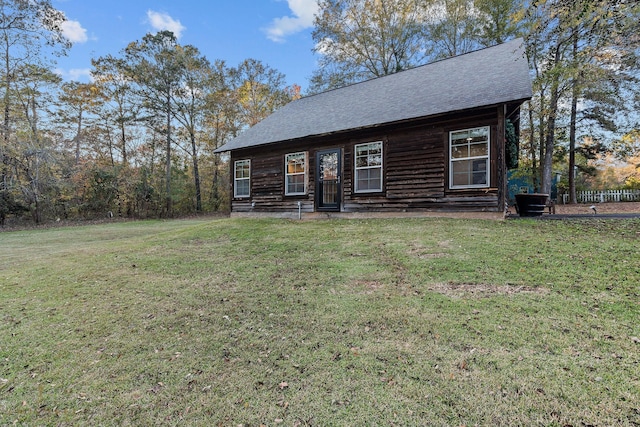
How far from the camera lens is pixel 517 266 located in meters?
4.44

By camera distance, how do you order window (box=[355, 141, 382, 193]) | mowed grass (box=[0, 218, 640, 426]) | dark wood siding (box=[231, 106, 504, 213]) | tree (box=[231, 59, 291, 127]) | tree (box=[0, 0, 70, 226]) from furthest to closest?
1. tree (box=[231, 59, 291, 127])
2. tree (box=[0, 0, 70, 226])
3. window (box=[355, 141, 382, 193])
4. dark wood siding (box=[231, 106, 504, 213])
5. mowed grass (box=[0, 218, 640, 426])

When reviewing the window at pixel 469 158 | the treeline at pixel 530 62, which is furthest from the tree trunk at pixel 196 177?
the window at pixel 469 158

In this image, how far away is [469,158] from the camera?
8438 mm

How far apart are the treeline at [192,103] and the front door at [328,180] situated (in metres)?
8.55

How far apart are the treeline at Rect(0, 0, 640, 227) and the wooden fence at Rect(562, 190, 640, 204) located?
1137 millimetres

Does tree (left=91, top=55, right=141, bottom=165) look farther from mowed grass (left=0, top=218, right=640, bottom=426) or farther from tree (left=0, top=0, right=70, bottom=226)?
mowed grass (left=0, top=218, right=640, bottom=426)

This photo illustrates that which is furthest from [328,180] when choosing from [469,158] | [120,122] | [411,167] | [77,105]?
[77,105]

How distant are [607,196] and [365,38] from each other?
58.2 ft

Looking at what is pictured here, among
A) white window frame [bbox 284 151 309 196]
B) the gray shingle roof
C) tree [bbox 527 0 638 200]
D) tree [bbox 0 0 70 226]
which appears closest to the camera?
tree [bbox 527 0 638 200]

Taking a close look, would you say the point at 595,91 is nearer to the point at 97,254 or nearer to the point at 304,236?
the point at 304,236

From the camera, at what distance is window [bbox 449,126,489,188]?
8.24 m

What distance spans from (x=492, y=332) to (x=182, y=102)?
85.6 feet

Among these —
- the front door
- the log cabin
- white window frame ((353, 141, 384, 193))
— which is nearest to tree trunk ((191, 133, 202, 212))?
the log cabin

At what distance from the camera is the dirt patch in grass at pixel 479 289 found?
360cm
